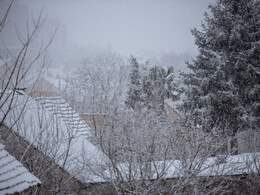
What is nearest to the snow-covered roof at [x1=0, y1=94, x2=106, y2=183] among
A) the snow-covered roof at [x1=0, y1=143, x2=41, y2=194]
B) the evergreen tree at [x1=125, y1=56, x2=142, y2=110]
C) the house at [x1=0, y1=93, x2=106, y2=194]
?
the house at [x1=0, y1=93, x2=106, y2=194]

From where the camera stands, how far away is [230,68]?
12.7m

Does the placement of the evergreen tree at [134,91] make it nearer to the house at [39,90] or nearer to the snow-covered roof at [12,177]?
the house at [39,90]

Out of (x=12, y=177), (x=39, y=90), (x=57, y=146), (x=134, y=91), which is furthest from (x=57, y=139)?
(x=134, y=91)

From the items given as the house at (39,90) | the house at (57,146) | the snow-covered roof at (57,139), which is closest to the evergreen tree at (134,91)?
the house at (39,90)

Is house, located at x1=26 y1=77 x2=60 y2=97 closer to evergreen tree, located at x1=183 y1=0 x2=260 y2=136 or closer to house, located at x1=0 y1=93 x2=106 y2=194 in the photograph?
house, located at x1=0 y1=93 x2=106 y2=194

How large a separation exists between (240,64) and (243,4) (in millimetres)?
3471

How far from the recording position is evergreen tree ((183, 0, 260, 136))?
12086 mm

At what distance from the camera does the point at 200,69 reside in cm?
1334

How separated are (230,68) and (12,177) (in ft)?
40.4

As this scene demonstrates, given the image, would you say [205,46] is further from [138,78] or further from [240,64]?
[138,78]

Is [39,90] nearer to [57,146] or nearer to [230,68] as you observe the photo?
[57,146]

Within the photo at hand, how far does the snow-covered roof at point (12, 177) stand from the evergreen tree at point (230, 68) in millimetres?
9564

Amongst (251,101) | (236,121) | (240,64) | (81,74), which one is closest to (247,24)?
(240,64)

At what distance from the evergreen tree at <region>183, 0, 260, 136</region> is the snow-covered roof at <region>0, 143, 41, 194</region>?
9.56 metres
